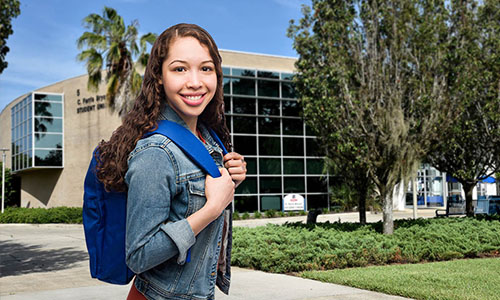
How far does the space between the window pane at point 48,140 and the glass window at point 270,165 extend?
15310 mm

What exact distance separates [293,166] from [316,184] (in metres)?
2.02

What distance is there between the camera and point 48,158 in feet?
118

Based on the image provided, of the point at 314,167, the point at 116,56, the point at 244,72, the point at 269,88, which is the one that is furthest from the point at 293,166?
the point at 116,56

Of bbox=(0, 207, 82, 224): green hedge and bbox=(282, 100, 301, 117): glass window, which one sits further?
bbox=(282, 100, 301, 117): glass window

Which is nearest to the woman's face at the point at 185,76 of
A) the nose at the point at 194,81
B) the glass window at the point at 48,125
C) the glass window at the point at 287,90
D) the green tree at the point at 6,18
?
the nose at the point at 194,81

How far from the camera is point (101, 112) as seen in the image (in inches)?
1304

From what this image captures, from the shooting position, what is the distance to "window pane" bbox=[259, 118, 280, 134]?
2978 centimetres

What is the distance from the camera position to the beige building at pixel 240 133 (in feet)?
96.0

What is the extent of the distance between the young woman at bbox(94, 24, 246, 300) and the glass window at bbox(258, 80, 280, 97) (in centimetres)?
2784

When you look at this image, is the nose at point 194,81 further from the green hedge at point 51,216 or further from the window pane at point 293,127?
the window pane at point 293,127

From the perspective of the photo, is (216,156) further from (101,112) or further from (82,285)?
(101,112)

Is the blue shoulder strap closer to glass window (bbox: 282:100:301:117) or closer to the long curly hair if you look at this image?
the long curly hair

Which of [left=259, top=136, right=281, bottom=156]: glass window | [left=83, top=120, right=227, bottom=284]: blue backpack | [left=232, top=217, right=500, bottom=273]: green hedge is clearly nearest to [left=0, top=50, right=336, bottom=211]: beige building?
[left=259, top=136, right=281, bottom=156]: glass window

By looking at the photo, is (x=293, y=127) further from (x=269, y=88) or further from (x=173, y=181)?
(x=173, y=181)
